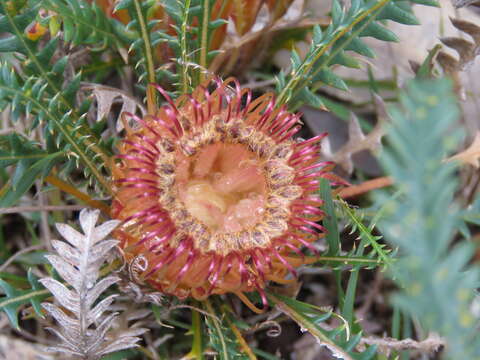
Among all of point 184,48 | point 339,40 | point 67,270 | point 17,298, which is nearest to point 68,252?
point 67,270

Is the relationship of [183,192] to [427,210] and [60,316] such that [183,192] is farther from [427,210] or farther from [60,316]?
[427,210]

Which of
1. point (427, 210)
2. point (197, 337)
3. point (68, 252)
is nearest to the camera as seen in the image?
point (427, 210)

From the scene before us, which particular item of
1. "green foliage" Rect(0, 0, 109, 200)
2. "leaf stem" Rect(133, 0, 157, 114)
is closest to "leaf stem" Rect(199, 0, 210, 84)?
"leaf stem" Rect(133, 0, 157, 114)

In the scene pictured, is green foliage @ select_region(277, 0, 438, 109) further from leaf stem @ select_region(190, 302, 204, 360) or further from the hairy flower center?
leaf stem @ select_region(190, 302, 204, 360)

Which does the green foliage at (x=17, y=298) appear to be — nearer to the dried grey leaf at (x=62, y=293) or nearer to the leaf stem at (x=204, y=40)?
the dried grey leaf at (x=62, y=293)

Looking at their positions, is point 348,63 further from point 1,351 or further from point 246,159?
point 1,351

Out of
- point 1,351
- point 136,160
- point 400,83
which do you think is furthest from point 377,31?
point 1,351
